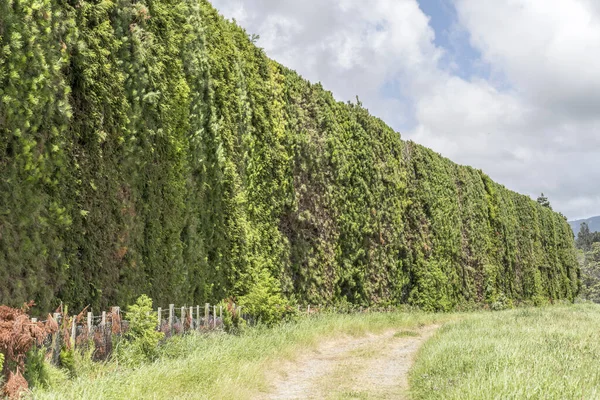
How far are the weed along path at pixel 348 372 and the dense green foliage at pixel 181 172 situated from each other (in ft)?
8.28

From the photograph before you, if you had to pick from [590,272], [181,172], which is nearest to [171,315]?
[181,172]

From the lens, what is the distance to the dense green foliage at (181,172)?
8.32 metres

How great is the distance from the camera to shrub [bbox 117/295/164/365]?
9.55m

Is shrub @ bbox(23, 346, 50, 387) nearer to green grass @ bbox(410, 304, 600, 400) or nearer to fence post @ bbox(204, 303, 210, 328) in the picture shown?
green grass @ bbox(410, 304, 600, 400)

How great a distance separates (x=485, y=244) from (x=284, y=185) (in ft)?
60.4

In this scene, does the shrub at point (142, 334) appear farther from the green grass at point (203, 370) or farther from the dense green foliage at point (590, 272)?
the dense green foliage at point (590, 272)

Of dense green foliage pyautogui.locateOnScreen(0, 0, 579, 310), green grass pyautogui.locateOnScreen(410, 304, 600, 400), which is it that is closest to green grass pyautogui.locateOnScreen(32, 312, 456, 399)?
dense green foliage pyautogui.locateOnScreen(0, 0, 579, 310)

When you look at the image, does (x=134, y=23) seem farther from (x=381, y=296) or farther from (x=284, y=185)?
(x=381, y=296)

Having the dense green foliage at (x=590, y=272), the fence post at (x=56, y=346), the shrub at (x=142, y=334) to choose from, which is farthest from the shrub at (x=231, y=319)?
the dense green foliage at (x=590, y=272)

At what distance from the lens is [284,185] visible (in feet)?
54.1

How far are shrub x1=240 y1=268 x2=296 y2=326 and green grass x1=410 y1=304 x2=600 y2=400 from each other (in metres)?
3.55

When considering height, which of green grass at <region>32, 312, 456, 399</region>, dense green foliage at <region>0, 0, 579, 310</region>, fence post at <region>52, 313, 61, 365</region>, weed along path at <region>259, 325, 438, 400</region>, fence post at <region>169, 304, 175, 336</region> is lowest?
weed along path at <region>259, 325, 438, 400</region>

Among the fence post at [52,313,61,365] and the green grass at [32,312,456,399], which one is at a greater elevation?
the fence post at [52,313,61,365]

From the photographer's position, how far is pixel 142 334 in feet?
31.9
